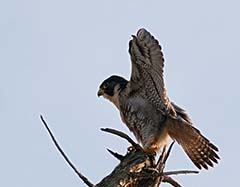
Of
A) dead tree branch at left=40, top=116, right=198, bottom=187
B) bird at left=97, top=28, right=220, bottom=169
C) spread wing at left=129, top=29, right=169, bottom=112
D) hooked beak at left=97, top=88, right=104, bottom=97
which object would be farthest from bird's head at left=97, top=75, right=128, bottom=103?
dead tree branch at left=40, top=116, right=198, bottom=187

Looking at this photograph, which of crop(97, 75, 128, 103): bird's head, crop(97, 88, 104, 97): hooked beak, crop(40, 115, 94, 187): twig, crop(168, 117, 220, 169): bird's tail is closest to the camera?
crop(40, 115, 94, 187): twig

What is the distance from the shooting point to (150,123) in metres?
8.84

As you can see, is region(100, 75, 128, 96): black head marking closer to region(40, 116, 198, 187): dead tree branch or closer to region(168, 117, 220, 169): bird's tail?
region(168, 117, 220, 169): bird's tail

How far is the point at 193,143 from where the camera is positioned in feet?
28.0

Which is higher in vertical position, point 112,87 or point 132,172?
point 112,87

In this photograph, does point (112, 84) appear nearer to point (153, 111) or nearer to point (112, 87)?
point (112, 87)

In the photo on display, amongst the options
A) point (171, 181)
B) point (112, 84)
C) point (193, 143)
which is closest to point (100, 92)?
point (112, 84)

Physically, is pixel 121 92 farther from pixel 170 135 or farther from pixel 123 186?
pixel 123 186

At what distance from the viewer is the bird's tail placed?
835 cm

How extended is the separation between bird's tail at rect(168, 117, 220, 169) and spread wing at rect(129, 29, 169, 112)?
27cm

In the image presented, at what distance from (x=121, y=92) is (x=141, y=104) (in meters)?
0.41

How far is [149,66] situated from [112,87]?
2.92 ft

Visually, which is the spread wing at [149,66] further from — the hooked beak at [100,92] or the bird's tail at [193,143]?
the hooked beak at [100,92]

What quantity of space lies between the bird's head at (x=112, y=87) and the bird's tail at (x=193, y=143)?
0.95 m
